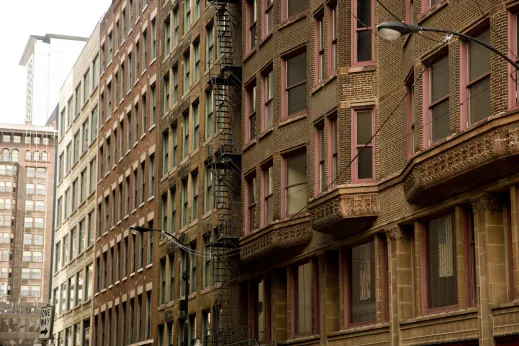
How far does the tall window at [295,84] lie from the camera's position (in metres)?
40.3

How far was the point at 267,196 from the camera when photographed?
42250 millimetres

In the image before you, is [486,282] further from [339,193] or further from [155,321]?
[155,321]

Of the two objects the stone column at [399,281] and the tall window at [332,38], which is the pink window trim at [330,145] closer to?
the tall window at [332,38]

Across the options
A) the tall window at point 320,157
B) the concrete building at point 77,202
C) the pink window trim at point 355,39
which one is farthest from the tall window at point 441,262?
the concrete building at point 77,202

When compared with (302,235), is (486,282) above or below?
below

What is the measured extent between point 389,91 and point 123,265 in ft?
132

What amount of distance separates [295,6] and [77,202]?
5189cm

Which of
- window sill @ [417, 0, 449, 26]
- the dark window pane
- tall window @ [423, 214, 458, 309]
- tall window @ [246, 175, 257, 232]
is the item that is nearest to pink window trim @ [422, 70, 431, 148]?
window sill @ [417, 0, 449, 26]

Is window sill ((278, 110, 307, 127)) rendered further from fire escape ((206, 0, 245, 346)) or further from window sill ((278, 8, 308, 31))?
fire escape ((206, 0, 245, 346))

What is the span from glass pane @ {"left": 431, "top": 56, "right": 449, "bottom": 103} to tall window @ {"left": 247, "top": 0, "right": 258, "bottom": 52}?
1634 centimetres

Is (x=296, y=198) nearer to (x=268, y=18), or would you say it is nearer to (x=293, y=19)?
(x=293, y=19)

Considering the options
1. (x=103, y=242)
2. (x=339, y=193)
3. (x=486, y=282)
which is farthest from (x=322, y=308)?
(x=103, y=242)

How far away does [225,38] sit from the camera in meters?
50.4

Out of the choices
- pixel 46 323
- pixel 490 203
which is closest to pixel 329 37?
pixel 490 203
